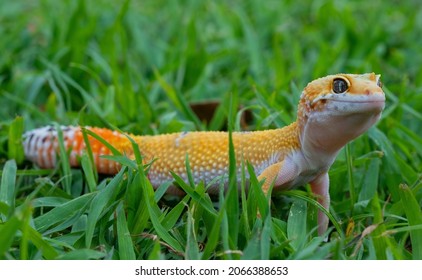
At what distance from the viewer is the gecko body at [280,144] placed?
2.60m

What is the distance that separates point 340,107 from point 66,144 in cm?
159

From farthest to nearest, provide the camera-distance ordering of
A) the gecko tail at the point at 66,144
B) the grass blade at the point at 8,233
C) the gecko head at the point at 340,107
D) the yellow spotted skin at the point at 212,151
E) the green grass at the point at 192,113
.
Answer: the gecko tail at the point at 66,144
the yellow spotted skin at the point at 212,151
the green grass at the point at 192,113
the gecko head at the point at 340,107
the grass blade at the point at 8,233

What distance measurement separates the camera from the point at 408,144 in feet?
12.2

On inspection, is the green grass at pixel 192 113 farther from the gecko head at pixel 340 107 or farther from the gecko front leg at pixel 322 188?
the gecko head at pixel 340 107

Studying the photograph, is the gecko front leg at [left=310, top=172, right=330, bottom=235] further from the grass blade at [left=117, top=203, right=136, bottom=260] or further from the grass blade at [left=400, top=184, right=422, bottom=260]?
the grass blade at [left=117, top=203, right=136, bottom=260]

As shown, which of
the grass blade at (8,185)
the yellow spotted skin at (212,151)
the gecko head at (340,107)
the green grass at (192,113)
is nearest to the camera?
the gecko head at (340,107)

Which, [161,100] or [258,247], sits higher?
[161,100]

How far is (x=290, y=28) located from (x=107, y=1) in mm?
1784

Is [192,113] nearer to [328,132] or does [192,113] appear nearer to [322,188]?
[322,188]

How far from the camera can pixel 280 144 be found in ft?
9.97

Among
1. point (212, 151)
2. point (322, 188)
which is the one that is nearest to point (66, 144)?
point (212, 151)

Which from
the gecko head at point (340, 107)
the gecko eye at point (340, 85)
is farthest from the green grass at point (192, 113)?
the gecko eye at point (340, 85)

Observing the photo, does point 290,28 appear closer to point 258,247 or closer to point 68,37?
point 68,37

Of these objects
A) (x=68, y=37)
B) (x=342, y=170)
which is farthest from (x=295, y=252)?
(x=68, y=37)
